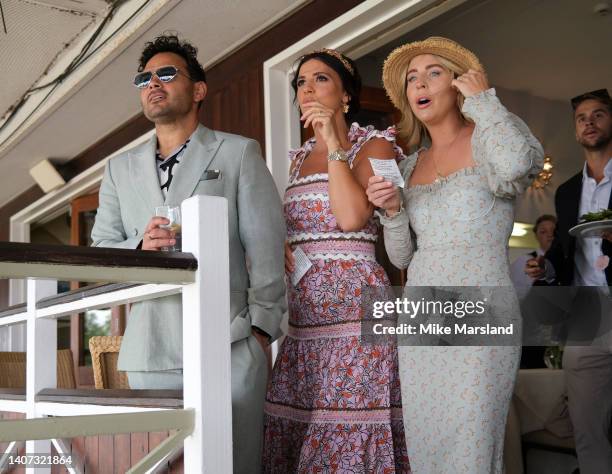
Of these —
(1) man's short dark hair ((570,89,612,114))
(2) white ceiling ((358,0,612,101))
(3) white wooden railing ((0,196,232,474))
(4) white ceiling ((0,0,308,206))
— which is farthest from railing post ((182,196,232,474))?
(2) white ceiling ((358,0,612,101))

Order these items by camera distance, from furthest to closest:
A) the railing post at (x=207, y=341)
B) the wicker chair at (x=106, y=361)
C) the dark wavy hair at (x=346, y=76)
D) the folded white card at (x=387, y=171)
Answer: the wicker chair at (x=106, y=361) → the dark wavy hair at (x=346, y=76) → the folded white card at (x=387, y=171) → the railing post at (x=207, y=341)

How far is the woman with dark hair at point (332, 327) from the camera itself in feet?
7.78

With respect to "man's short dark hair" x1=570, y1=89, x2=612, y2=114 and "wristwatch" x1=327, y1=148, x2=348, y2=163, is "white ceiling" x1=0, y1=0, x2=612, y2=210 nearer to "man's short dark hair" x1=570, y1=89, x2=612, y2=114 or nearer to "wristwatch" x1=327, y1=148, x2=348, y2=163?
"man's short dark hair" x1=570, y1=89, x2=612, y2=114

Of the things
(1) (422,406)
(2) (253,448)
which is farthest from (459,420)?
(2) (253,448)

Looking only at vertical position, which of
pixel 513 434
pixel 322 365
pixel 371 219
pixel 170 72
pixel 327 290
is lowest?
pixel 513 434

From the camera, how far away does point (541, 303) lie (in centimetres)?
363

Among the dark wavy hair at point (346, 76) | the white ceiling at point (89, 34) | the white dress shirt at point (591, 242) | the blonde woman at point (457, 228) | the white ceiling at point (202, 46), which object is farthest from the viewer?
the white ceiling at point (202, 46)

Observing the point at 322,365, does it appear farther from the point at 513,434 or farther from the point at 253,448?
the point at 513,434

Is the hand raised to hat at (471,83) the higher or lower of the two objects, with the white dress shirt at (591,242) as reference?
higher

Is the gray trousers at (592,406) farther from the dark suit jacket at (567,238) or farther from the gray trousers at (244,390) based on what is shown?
the gray trousers at (244,390)

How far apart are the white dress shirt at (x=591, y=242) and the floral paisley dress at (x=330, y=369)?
137 cm

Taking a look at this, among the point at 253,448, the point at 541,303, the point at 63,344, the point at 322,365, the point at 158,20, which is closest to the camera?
the point at 253,448

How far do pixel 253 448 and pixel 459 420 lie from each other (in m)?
0.57

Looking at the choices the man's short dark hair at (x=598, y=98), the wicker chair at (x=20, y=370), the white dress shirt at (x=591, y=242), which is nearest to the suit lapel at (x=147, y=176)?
the wicker chair at (x=20, y=370)
